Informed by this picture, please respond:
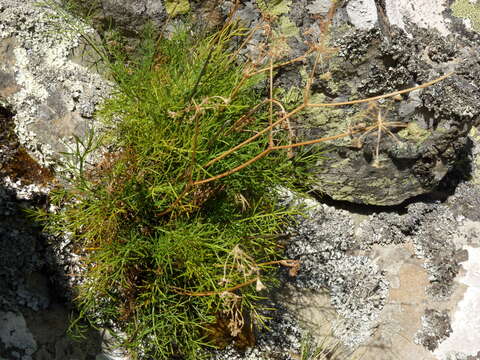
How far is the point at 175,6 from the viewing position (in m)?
3.57

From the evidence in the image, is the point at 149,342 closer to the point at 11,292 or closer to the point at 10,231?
the point at 11,292

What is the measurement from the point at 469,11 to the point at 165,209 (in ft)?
10.3

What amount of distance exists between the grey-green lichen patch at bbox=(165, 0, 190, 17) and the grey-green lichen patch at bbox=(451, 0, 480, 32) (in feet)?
7.49

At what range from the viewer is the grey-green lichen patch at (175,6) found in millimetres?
3570

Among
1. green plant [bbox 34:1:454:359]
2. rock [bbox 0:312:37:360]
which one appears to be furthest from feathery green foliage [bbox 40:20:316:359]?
rock [bbox 0:312:37:360]

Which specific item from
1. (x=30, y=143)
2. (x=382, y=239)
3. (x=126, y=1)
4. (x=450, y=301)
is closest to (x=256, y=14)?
(x=126, y=1)

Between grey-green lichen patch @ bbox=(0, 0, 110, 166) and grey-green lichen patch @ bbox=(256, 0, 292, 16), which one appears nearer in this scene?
grey-green lichen patch @ bbox=(0, 0, 110, 166)

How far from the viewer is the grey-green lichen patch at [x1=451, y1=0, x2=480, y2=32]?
13.5ft

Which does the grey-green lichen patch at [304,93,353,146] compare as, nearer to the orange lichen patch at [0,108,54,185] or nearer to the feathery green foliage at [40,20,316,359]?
the feathery green foliage at [40,20,316,359]

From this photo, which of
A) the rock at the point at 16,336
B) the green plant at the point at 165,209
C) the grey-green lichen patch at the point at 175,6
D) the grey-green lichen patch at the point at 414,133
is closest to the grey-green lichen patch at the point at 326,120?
the grey-green lichen patch at the point at 414,133

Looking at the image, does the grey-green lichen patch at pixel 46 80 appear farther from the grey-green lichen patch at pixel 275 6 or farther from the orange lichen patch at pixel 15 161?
the grey-green lichen patch at pixel 275 6

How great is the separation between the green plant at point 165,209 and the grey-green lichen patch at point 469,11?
1.76m

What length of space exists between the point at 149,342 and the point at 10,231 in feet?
3.66

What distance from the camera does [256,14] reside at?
3588mm
